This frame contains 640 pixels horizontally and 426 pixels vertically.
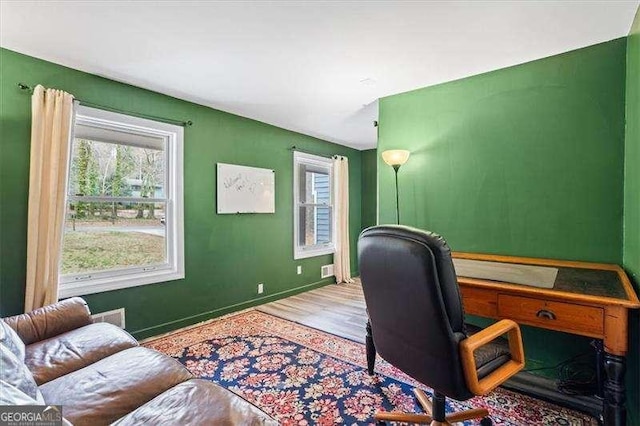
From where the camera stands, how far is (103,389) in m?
1.33

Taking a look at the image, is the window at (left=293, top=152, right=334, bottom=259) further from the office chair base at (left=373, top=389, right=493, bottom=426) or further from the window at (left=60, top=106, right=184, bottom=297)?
the office chair base at (left=373, top=389, right=493, bottom=426)

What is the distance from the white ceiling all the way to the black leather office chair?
136 cm

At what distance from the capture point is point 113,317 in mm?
2701

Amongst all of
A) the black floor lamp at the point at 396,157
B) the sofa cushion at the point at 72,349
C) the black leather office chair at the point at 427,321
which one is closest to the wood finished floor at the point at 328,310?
the black leather office chair at the point at 427,321

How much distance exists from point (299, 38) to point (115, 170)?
2.03m

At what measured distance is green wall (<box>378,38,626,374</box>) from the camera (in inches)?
83.5

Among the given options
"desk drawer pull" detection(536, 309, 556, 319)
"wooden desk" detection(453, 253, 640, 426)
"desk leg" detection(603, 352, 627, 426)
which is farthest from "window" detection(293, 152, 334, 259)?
"desk leg" detection(603, 352, 627, 426)

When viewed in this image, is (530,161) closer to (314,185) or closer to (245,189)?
(245,189)

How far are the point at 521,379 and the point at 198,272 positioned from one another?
2974mm

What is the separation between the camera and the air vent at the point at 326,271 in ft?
16.3

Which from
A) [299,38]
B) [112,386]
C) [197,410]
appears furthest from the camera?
[299,38]

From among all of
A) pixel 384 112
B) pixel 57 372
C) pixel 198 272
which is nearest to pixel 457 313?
pixel 57 372

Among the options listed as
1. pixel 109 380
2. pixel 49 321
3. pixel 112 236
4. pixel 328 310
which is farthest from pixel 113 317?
pixel 328 310

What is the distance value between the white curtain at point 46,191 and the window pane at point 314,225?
9.34 feet
